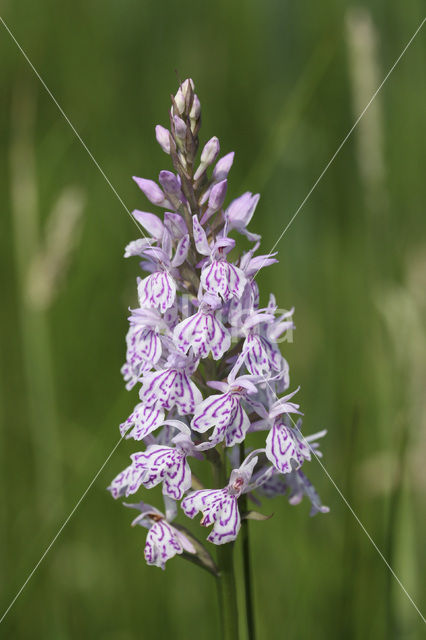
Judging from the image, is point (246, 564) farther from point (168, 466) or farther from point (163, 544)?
point (168, 466)

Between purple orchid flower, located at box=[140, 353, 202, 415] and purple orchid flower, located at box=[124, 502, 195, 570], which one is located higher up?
purple orchid flower, located at box=[140, 353, 202, 415]

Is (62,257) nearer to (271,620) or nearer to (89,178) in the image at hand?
(271,620)

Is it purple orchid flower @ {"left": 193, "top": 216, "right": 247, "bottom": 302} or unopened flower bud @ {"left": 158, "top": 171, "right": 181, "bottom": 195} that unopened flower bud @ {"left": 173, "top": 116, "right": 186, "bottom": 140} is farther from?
purple orchid flower @ {"left": 193, "top": 216, "right": 247, "bottom": 302}

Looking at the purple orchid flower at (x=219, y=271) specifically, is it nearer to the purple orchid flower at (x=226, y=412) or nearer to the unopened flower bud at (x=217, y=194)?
the unopened flower bud at (x=217, y=194)

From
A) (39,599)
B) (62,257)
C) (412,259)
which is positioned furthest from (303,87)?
(39,599)

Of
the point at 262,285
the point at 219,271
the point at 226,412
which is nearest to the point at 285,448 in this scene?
the point at 226,412

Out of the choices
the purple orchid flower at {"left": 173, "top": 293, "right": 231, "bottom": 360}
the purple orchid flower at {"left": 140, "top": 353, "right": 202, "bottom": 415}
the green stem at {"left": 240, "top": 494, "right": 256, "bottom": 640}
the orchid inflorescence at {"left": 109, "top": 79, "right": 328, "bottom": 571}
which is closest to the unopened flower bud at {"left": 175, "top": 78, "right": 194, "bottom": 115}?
the orchid inflorescence at {"left": 109, "top": 79, "right": 328, "bottom": 571}
